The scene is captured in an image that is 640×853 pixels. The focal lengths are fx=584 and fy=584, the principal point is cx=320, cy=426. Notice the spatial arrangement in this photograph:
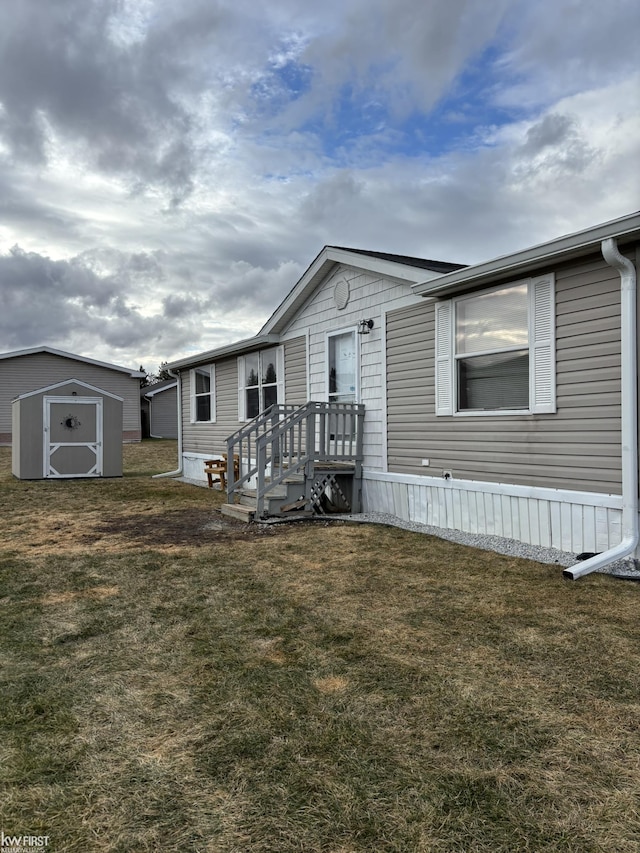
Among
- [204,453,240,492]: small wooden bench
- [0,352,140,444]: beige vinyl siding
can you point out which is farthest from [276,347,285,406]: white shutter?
[0,352,140,444]: beige vinyl siding

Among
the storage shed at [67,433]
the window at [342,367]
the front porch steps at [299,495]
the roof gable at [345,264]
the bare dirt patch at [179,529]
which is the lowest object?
the bare dirt patch at [179,529]

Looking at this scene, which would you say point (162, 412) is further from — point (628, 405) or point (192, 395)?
point (628, 405)

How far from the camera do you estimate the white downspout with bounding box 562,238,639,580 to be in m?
4.86

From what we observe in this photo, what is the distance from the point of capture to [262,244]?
55.4 ft

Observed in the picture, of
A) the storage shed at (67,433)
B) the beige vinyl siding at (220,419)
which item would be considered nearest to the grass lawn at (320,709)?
the beige vinyl siding at (220,419)

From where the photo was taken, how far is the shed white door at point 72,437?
13734 millimetres

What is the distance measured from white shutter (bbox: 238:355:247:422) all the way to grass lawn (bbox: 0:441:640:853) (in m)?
6.57

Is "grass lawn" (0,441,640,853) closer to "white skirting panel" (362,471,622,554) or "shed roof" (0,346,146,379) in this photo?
"white skirting panel" (362,471,622,554)

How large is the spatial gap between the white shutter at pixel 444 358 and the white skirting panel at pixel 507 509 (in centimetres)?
92

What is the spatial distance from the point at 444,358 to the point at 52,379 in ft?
77.9

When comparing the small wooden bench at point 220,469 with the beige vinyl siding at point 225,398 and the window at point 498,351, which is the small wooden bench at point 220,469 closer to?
the beige vinyl siding at point 225,398

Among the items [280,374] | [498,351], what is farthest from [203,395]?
[498,351]

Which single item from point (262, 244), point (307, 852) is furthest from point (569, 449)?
point (262, 244)

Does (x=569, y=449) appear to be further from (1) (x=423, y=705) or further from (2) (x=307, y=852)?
(2) (x=307, y=852)
